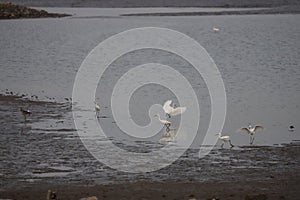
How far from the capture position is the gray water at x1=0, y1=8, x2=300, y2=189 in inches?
509

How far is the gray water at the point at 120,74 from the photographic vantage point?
12.9 meters

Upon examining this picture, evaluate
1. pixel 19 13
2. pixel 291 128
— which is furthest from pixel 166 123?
pixel 19 13

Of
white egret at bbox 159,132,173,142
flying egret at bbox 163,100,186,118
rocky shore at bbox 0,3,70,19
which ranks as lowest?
white egret at bbox 159,132,173,142

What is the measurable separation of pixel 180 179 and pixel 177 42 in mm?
23565

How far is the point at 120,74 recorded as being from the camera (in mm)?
22562

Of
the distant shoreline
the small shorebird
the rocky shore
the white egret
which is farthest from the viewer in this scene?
the distant shoreline

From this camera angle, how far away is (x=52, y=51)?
104 feet

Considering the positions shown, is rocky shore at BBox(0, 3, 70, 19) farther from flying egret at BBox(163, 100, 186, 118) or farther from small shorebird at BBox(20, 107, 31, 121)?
flying egret at BBox(163, 100, 186, 118)

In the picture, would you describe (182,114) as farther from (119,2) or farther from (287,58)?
(119,2)

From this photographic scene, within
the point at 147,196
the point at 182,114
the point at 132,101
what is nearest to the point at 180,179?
the point at 147,196

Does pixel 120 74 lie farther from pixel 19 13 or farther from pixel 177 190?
pixel 19 13

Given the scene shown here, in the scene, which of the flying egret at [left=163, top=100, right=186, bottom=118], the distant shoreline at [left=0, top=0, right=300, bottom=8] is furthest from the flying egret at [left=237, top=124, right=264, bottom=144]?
the distant shoreline at [left=0, top=0, right=300, bottom=8]

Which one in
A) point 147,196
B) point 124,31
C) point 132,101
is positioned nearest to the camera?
point 147,196

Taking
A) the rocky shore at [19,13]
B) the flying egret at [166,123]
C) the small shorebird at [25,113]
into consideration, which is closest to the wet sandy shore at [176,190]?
the flying egret at [166,123]
